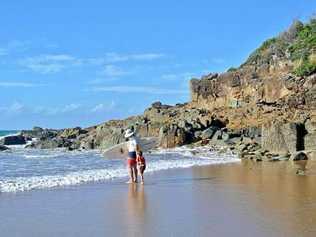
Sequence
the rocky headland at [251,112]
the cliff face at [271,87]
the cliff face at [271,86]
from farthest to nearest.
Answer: the cliff face at [271,86] < the cliff face at [271,87] < the rocky headland at [251,112]

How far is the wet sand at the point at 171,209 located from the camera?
29.3ft

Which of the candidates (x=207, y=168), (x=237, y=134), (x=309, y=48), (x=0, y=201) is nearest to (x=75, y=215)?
(x=0, y=201)

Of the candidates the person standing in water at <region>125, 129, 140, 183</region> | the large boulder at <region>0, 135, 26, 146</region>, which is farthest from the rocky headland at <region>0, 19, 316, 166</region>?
the person standing in water at <region>125, 129, 140, 183</region>

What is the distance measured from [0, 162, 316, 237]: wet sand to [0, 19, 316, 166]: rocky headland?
11.7 m

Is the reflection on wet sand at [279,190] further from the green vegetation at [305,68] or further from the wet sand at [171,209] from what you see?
the green vegetation at [305,68]

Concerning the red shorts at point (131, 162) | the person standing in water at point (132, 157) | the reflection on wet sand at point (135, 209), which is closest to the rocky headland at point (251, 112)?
the person standing in water at point (132, 157)

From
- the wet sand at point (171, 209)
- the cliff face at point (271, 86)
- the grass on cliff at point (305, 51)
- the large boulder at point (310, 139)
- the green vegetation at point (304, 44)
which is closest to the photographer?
the wet sand at point (171, 209)

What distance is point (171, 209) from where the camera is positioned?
10.9 meters

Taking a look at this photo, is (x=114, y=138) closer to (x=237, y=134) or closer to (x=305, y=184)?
(x=237, y=134)

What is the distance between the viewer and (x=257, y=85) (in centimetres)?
4619

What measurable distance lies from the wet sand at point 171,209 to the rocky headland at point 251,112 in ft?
38.4

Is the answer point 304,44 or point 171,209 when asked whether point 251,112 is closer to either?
point 304,44

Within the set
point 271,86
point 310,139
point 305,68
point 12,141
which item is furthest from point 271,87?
point 12,141

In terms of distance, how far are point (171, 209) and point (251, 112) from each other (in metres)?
31.3
